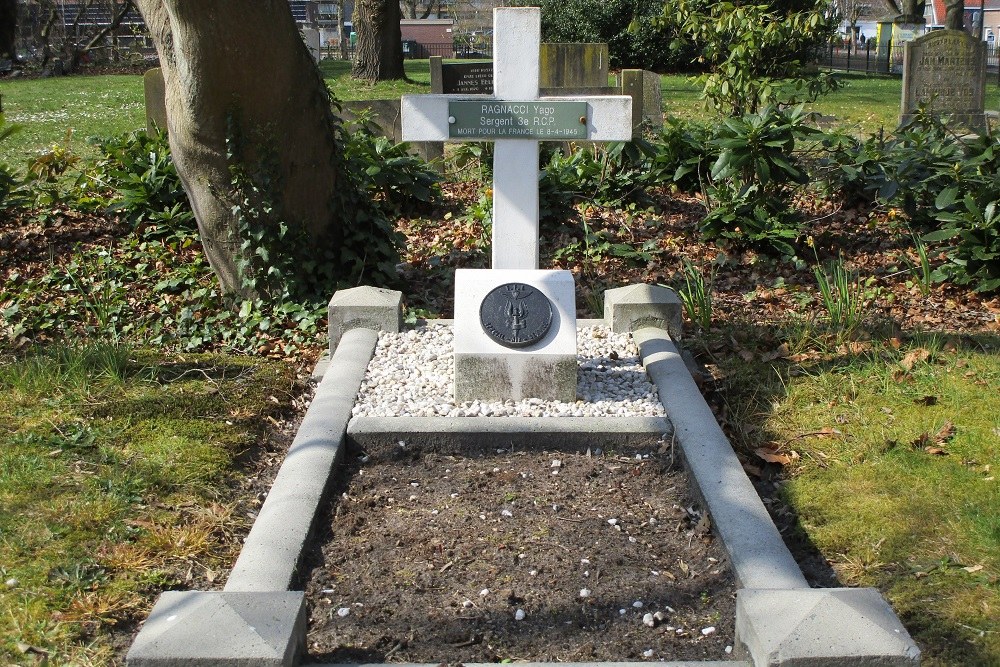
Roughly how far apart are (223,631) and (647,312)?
3.91m

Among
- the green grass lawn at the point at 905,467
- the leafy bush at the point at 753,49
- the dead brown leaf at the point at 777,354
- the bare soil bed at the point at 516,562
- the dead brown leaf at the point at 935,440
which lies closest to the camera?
the bare soil bed at the point at 516,562

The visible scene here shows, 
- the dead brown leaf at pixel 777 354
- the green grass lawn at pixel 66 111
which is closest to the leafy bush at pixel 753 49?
the dead brown leaf at pixel 777 354

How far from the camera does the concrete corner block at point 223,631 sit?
2779 millimetres

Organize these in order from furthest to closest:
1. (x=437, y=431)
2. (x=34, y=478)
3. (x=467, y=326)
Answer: (x=467, y=326) → (x=437, y=431) → (x=34, y=478)

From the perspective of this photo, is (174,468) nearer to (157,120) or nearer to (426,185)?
(426,185)

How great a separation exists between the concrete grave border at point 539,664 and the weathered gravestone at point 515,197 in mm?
305

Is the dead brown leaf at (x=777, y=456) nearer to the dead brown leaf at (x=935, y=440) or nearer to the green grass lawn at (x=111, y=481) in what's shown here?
the dead brown leaf at (x=935, y=440)

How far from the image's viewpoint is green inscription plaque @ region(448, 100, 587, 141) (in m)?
5.21

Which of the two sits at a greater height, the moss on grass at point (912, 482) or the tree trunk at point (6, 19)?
the tree trunk at point (6, 19)

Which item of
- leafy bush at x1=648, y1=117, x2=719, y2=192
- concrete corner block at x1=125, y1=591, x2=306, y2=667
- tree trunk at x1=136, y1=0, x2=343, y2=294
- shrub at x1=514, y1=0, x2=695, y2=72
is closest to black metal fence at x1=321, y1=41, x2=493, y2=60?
shrub at x1=514, y1=0, x2=695, y2=72

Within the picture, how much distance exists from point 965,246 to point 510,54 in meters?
4.07

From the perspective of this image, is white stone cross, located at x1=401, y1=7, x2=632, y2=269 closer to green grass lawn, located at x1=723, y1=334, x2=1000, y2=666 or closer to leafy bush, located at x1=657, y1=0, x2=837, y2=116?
green grass lawn, located at x1=723, y1=334, x2=1000, y2=666

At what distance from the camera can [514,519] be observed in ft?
13.6

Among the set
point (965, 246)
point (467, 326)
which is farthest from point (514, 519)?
point (965, 246)
